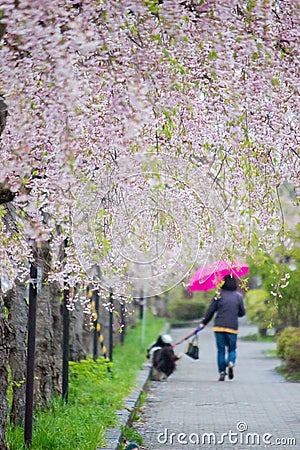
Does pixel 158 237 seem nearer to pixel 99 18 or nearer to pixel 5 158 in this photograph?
pixel 5 158

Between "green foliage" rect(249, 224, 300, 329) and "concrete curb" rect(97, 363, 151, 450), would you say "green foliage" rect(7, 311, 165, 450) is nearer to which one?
"concrete curb" rect(97, 363, 151, 450)

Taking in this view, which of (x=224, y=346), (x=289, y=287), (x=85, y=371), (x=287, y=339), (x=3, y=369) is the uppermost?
(x=3, y=369)

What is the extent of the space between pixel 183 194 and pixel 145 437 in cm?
275

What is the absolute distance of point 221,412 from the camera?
11461 millimetres

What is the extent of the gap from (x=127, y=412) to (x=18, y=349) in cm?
196

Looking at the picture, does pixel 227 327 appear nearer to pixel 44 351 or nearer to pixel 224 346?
pixel 224 346

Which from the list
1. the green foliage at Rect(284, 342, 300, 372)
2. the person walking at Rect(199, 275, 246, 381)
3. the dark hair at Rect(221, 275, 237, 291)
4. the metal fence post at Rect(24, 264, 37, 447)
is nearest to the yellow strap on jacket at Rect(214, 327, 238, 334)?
the person walking at Rect(199, 275, 246, 381)

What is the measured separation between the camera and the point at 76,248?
841cm

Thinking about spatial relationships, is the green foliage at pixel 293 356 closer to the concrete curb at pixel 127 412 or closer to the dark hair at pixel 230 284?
the dark hair at pixel 230 284

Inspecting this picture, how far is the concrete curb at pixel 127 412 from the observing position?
826cm

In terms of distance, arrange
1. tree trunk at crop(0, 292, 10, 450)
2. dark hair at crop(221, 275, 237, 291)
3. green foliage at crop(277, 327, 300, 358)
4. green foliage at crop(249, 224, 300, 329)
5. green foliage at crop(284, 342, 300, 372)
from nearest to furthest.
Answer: tree trunk at crop(0, 292, 10, 450) → green foliage at crop(249, 224, 300, 329) → dark hair at crop(221, 275, 237, 291) → green foliage at crop(284, 342, 300, 372) → green foliage at crop(277, 327, 300, 358)

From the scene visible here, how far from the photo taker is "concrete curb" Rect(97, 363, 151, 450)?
827cm

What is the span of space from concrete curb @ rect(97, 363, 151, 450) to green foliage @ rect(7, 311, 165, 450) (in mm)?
72

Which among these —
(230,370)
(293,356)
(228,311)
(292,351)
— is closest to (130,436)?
(228,311)
